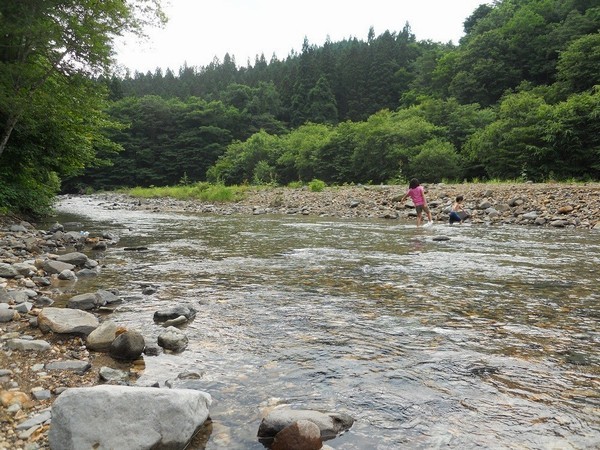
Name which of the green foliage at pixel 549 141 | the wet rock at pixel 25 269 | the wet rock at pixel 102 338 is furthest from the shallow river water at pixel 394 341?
the green foliage at pixel 549 141

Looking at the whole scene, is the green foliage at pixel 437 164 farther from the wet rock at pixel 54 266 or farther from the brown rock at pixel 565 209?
the wet rock at pixel 54 266

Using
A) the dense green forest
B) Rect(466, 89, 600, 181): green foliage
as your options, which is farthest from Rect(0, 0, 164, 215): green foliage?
Rect(466, 89, 600, 181): green foliage

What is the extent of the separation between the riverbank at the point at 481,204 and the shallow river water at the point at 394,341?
7067 millimetres

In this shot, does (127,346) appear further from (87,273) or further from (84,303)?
(87,273)

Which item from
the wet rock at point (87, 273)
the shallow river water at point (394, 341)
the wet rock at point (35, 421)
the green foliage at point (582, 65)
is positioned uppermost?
the green foliage at point (582, 65)

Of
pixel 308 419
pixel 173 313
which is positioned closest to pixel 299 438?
pixel 308 419

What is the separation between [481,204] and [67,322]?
1710 cm

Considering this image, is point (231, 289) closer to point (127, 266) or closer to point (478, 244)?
point (127, 266)

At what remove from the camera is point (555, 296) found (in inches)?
221

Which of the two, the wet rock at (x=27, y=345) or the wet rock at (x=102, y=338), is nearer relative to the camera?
the wet rock at (x=27, y=345)

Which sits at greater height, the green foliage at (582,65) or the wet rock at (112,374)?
the green foliage at (582,65)

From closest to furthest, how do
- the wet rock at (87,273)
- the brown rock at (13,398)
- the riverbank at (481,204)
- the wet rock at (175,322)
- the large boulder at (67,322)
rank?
the brown rock at (13,398) → the large boulder at (67,322) → the wet rock at (175,322) → the wet rock at (87,273) → the riverbank at (481,204)

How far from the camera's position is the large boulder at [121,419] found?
2299mm

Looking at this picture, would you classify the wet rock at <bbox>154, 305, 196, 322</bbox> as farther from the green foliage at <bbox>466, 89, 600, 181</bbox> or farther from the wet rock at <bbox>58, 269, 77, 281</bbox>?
the green foliage at <bbox>466, 89, 600, 181</bbox>
